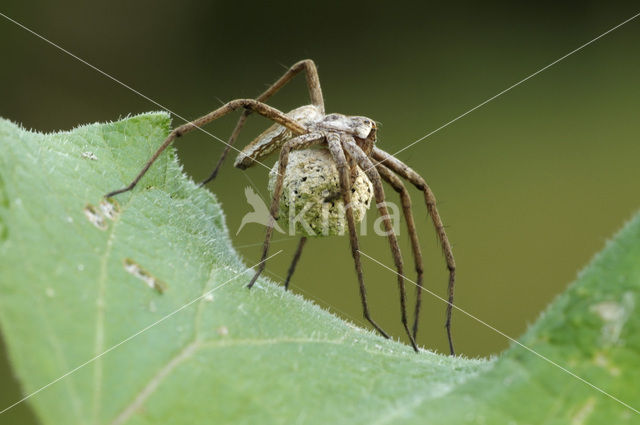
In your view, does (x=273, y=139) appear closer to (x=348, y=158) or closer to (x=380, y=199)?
(x=348, y=158)

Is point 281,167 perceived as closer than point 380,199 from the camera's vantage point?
Yes

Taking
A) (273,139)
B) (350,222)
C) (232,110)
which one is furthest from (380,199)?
(232,110)

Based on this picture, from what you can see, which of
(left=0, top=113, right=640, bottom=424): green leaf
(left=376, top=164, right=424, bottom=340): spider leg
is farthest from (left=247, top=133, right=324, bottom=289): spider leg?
(left=0, top=113, right=640, bottom=424): green leaf

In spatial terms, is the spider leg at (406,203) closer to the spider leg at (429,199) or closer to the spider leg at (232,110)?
the spider leg at (429,199)

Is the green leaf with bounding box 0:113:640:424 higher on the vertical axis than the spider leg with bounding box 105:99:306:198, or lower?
lower

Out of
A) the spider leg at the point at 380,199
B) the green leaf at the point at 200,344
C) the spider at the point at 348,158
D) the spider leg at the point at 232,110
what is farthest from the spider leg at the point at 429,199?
the green leaf at the point at 200,344

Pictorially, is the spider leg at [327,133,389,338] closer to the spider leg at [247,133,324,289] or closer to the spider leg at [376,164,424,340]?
the spider leg at [247,133,324,289]
